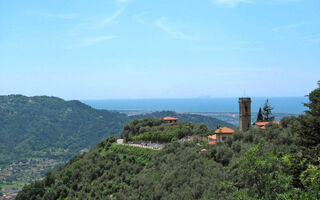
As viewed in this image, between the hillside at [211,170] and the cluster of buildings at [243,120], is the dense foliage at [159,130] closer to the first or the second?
the hillside at [211,170]

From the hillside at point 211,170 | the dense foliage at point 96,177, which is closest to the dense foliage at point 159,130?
the dense foliage at point 96,177

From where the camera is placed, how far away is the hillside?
1501 centimetres

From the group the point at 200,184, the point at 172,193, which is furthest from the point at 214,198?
the point at 172,193

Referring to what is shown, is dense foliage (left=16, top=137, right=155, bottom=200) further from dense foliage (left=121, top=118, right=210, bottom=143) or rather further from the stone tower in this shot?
the stone tower

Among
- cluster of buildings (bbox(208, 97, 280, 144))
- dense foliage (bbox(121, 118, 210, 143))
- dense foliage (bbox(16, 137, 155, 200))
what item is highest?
cluster of buildings (bbox(208, 97, 280, 144))

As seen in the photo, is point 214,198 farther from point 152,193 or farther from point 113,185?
point 113,185

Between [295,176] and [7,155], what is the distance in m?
196

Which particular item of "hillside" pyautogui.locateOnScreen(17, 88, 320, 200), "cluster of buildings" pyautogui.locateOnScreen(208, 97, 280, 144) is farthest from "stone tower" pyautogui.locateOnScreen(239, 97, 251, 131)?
"hillside" pyautogui.locateOnScreen(17, 88, 320, 200)

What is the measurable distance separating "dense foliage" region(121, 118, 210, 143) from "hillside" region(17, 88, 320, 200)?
3454 mm

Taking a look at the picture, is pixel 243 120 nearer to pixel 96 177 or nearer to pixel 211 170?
pixel 211 170

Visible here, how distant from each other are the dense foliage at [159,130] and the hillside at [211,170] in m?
3.45

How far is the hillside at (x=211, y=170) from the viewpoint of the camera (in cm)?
1501

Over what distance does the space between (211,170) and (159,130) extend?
2402 cm

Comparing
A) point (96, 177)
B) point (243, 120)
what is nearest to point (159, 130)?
point (96, 177)
